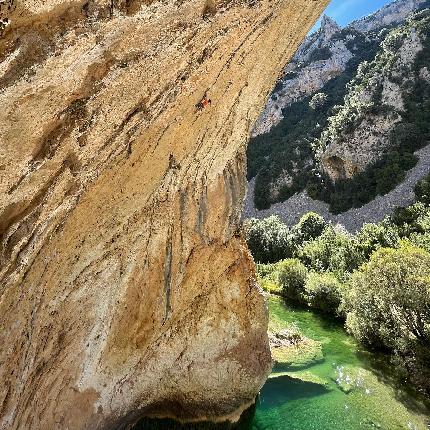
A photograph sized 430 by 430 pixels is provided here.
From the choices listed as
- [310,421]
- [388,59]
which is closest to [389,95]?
[388,59]

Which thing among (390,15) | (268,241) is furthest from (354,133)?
(390,15)

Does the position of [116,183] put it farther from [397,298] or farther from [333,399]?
[397,298]

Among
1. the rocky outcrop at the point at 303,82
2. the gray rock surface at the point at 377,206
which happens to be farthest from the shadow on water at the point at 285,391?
the rocky outcrop at the point at 303,82

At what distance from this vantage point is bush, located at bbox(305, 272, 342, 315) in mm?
32688

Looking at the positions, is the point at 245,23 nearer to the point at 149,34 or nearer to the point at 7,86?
the point at 149,34

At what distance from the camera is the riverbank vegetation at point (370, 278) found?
19.4 meters

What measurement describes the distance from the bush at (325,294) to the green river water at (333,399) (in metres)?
8.73

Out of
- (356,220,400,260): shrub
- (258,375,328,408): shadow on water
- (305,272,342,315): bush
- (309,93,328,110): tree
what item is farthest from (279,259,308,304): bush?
(309,93,328,110): tree

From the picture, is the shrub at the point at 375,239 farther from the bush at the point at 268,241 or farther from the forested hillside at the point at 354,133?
the forested hillside at the point at 354,133

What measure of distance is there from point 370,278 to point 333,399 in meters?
6.39

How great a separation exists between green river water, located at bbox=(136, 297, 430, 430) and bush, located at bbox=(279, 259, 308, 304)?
14.0 metres

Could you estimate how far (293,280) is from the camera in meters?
38.5

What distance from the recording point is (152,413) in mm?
15961

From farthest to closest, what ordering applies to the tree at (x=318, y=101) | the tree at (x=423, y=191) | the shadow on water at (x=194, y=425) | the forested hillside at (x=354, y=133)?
the tree at (x=318, y=101), the forested hillside at (x=354, y=133), the tree at (x=423, y=191), the shadow on water at (x=194, y=425)
